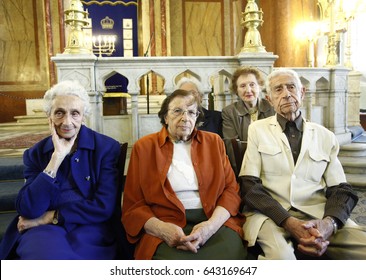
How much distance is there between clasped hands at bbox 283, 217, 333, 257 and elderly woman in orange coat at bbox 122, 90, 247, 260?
0.26 metres

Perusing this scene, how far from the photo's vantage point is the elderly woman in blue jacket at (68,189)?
157 centimetres

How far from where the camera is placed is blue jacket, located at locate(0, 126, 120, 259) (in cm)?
158

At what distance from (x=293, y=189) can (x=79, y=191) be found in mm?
1112

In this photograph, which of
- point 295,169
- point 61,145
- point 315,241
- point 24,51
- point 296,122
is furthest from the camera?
point 24,51

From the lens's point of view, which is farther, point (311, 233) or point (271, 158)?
point (271, 158)

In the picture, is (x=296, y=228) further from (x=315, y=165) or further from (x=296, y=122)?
(x=296, y=122)

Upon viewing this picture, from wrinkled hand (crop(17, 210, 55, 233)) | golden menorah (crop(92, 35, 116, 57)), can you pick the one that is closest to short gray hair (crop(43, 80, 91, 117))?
wrinkled hand (crop(17, 210, 55, 233))

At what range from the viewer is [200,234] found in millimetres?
1584

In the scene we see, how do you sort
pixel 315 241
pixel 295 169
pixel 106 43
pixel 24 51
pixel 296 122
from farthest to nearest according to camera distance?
pixel 106 43, pixel 24 51, pixel 296 122, pixel 295 169, pixel 315 241

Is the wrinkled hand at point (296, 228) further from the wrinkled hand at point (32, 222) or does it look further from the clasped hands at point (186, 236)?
the wrinkled hand at point (32, 222)

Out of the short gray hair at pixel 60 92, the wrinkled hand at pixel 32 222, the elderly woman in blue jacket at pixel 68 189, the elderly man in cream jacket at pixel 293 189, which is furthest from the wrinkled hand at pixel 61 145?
the elderly man in cream jacket at pixel 293 189

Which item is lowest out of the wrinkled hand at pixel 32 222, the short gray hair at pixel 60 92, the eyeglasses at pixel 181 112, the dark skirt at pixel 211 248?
the dark skirt at pixel 211 248

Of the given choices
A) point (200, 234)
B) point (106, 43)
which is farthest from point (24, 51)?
point (200, 234)

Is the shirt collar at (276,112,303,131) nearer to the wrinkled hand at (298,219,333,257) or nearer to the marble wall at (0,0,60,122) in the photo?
the wrinkled hand at (298,219,333,257)
